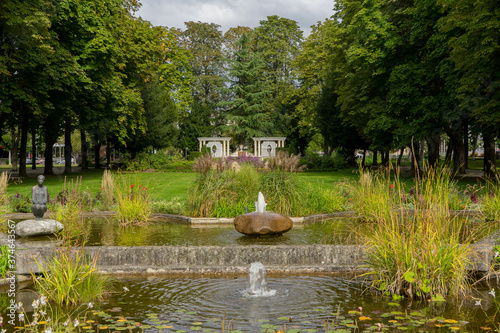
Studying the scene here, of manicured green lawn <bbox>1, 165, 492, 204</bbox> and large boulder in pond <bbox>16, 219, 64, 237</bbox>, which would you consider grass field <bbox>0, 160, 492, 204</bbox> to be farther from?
large boulder in pond <bbox>16, 219, 64, 237</bbox>

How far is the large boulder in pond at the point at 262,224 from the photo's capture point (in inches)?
365

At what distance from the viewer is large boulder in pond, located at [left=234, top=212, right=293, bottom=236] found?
9.28m

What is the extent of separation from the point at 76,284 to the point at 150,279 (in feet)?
5.16

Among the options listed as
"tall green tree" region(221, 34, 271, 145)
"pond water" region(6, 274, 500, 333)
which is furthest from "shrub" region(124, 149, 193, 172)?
"pond water" region(6, 274, 500, 333)

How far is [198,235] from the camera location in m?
9.54

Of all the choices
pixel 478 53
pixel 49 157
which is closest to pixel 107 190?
pixel 478 53

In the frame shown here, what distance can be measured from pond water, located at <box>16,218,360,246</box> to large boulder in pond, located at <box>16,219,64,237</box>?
24cm

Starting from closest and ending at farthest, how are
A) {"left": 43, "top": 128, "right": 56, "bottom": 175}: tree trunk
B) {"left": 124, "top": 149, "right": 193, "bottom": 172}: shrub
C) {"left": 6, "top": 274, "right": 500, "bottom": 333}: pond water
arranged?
{"left": 6, "top": 274, "right": 500, "bottom": 333}: pond water
{"left": 43, "top": 128, "right": 56, "bottom": 175}: tree trunk
{"left": 124, "top": 149, "right": 193, "bottom": 172}: shrub

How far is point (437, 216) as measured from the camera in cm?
614

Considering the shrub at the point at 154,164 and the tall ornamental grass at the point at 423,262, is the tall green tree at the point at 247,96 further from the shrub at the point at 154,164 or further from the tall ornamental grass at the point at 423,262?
the tall ornamental grass at the point at 423,262

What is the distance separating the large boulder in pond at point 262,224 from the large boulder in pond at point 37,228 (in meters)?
3.31

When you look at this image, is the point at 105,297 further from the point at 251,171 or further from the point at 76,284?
the point at 251,171

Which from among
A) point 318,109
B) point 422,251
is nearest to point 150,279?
point 422,251

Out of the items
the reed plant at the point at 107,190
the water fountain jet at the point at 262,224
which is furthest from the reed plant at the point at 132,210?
the water fountain jet at the point at 262,224
